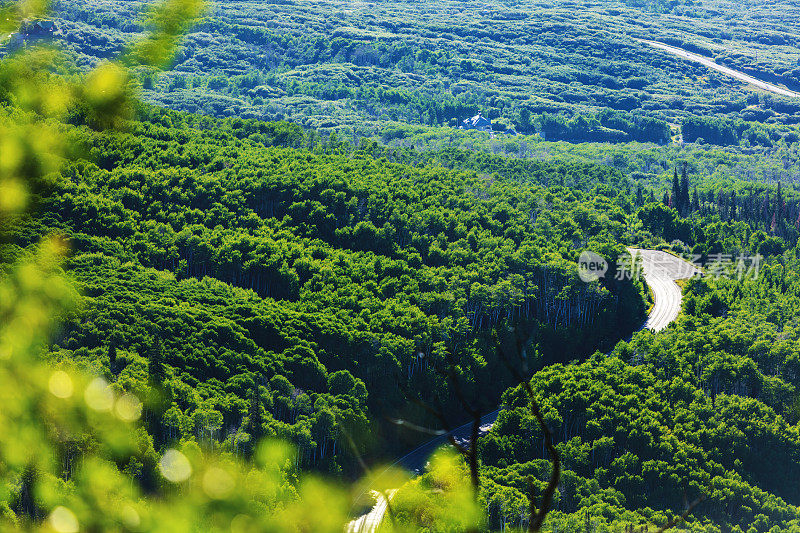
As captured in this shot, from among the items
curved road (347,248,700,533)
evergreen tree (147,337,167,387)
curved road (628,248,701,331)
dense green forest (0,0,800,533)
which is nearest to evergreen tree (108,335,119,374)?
dense green forest (0,0,800,533)

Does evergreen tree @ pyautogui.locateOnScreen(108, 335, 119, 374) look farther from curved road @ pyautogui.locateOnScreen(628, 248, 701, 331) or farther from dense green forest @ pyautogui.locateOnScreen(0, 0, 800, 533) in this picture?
curved road @ pyautogui.locateOnScreen(628, 248, 701, 331)

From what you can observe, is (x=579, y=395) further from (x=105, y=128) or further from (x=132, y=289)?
(x=105, y=128)

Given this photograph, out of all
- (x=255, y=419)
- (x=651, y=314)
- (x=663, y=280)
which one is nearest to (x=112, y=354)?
(x=255, y=419)

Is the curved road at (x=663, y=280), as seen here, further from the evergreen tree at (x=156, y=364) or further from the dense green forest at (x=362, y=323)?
the evergreen tree at (x=156, y=364)

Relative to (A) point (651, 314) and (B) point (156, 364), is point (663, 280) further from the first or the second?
(B) point (156, 364)

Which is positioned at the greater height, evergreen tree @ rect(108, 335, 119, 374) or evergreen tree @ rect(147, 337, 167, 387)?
evergreen tree @ rect(108, 335, 119, 374)
